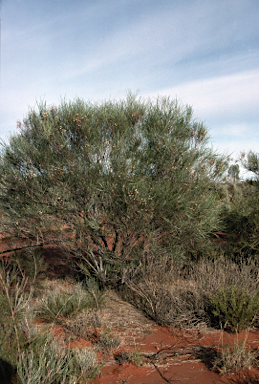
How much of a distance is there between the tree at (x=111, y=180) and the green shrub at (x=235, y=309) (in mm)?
1579

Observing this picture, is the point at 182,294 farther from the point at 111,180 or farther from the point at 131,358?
the point at 111,180

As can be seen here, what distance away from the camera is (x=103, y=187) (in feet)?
18.2

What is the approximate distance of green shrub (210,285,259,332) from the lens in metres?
4.75

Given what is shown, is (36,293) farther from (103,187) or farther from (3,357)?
(3,357)

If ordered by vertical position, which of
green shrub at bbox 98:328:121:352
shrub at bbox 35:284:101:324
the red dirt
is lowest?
the red dirt

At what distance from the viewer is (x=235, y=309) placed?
4.77 m

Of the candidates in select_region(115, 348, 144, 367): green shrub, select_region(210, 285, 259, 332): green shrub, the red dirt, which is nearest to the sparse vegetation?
select_region(210, 285, 259, 332): green shrub

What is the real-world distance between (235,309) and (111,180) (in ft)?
9.90

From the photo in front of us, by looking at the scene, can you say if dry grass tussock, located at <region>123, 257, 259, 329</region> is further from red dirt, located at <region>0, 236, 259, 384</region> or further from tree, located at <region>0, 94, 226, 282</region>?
tree, located at <region>0, 94, 226, 282</region>

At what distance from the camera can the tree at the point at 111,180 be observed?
5738 millimetres

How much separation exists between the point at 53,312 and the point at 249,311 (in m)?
3.30

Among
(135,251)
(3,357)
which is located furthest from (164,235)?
(3,357)

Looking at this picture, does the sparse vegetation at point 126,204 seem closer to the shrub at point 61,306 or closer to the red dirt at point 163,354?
the shrub at point 61,306

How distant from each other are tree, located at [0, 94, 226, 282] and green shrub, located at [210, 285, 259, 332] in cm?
158
